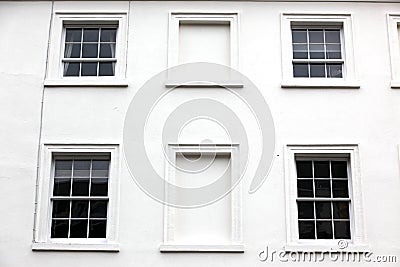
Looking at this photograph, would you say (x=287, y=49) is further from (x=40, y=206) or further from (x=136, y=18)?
(x=40, y=206)

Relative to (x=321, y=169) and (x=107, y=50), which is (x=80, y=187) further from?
(x=321, y=169)

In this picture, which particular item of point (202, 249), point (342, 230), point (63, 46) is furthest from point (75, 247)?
point (342, 230)

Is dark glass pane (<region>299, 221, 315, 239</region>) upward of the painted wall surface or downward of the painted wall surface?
downward

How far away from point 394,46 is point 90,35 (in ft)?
20.0

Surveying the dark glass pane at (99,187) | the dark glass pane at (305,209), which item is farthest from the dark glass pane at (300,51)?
the dark glass pane at (99,187)

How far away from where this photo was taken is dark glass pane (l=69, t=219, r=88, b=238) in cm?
1141

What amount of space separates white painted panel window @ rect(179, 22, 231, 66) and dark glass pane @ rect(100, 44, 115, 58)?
1.36 meters

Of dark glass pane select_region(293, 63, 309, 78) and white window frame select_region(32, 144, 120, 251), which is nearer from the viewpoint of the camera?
white window frame select_region(32, 144, 120, 251)

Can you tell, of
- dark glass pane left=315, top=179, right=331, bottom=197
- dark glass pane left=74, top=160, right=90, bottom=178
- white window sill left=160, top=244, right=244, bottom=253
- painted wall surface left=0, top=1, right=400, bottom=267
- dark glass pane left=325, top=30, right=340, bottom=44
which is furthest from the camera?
dark glass pane left=325, top=30, right=340, bottom=44

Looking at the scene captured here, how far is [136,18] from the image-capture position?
12.6 m

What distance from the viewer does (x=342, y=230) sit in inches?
448

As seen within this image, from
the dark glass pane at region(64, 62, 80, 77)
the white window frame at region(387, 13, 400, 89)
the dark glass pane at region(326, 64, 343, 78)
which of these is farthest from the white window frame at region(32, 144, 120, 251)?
Result: the white window frame at region(387, 13, 400, 89)

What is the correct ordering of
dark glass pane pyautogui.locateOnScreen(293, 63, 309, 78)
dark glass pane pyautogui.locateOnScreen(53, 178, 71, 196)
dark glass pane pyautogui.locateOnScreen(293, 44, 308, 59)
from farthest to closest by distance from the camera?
dark glass pane pyautogui.locateOnScreen(293, 44, 308, 59), dark glass pane pyautogui.locateOnScreen(293, 63, 309, 78), dark glass pane pyautogui.locateOnScreen(53, 178, 71, 196)

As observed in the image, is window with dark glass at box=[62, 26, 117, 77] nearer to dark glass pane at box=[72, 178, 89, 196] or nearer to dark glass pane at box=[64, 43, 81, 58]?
dark glass pane at box=[64, 43, 81, 58]
